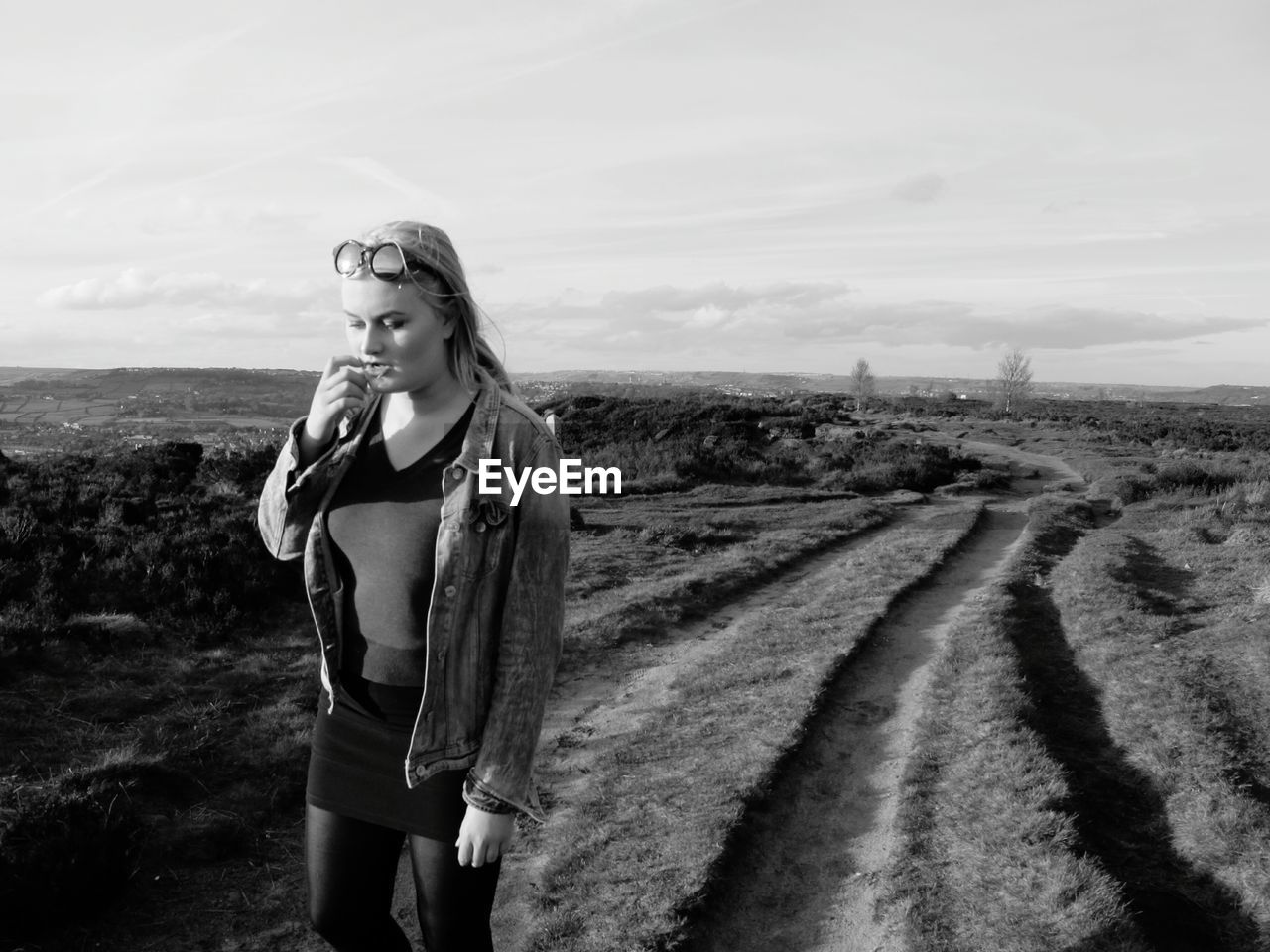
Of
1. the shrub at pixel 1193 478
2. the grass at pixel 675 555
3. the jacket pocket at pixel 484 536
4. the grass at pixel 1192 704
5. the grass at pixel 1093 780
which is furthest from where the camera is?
the shrub at pixel 1193 478

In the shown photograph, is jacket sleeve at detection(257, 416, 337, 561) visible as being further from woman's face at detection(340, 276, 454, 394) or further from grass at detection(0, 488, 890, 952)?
grass at detection(0, 488, 890, 952)

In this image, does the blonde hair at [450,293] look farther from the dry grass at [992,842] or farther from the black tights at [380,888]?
the dry grass at [992,842]

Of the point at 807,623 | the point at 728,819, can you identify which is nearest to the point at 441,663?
the point at 728,819

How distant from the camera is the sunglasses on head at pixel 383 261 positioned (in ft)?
6.02

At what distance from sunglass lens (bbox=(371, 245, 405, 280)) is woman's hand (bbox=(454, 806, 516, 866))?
1.13 metres

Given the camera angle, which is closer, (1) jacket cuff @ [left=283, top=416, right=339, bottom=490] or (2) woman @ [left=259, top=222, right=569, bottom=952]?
(2) woman @ [left=259, top=222, right=569, bottom=952]

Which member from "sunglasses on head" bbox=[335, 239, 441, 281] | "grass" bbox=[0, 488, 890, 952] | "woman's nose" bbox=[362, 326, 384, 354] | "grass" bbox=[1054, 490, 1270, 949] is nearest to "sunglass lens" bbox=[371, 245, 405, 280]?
"sunglasses on head" bbox=[335, 239, 441, 281]

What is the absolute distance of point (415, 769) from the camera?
1.90 meters

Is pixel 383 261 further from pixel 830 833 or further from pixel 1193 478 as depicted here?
pixel 1193 478

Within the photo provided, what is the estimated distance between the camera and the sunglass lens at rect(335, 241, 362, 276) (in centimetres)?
189

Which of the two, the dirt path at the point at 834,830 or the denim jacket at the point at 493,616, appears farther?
the dirt path at the point at 834,830

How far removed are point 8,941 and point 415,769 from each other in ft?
8.94

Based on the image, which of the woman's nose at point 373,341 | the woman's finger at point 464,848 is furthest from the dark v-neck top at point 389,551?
the woman's finger at point 464,848

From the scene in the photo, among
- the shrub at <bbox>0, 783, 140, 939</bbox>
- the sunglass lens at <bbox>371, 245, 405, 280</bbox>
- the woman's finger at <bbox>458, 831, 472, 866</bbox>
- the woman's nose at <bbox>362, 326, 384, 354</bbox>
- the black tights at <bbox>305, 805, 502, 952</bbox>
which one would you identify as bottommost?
the shrub at <bbox>0, 783, 140, 939</bbox>
